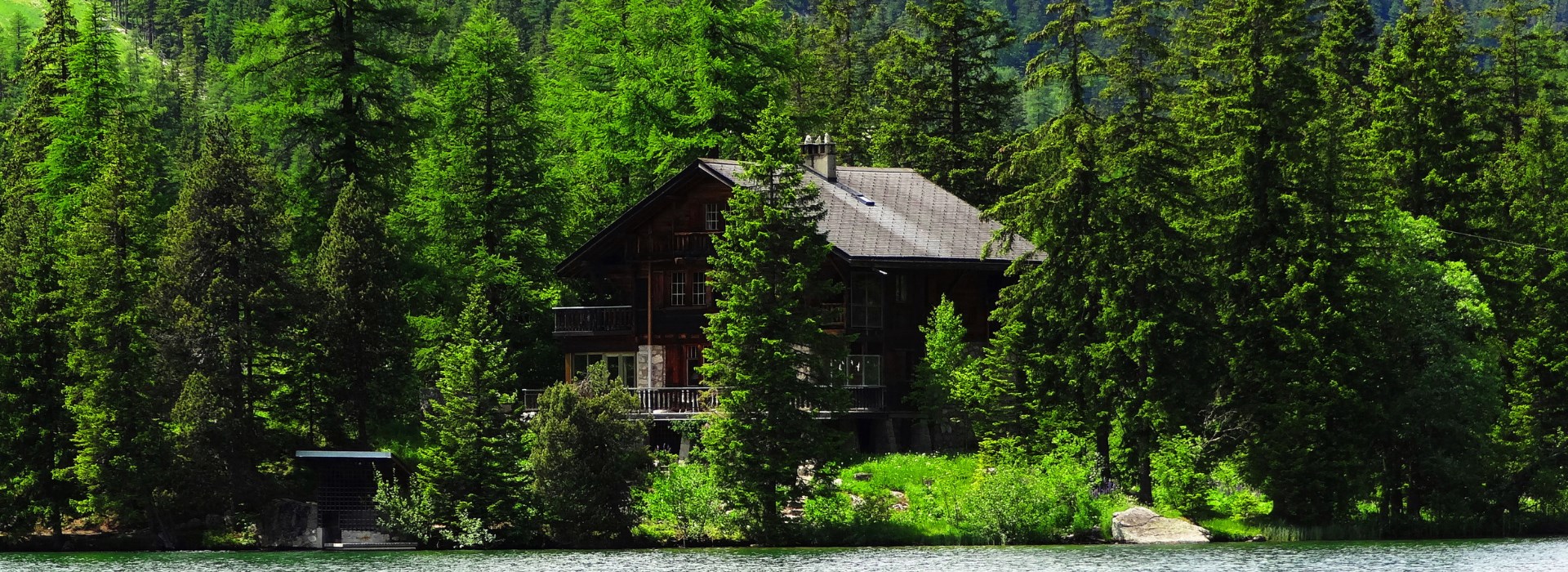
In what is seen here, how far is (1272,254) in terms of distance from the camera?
1951 inches

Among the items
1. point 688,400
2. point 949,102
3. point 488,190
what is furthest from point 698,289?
point 949,102

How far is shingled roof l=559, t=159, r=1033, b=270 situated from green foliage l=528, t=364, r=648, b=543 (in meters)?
10.3

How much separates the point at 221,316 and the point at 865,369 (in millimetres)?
18798

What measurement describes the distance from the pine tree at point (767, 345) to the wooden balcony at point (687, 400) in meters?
8.38

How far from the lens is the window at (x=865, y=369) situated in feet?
190

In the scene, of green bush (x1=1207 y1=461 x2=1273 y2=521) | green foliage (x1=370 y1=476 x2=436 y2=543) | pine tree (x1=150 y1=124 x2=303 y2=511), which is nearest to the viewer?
green foliage (x1=370 y1=476 x2=436 y2=543)

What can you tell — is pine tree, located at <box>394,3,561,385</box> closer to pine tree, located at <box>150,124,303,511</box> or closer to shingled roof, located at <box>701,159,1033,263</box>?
shingled roof, located at <box>701,159,1033,263</box>

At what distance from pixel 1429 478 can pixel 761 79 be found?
89.9 ft

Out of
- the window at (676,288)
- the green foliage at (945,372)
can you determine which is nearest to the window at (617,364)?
the window at (676,288)

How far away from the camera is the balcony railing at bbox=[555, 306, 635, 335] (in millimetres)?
60938

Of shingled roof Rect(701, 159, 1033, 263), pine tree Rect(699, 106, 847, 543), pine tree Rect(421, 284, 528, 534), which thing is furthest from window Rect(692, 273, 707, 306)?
pine tree Rect(421, 284, 528, 534)

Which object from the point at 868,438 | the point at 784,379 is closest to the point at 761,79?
the point at 868,438

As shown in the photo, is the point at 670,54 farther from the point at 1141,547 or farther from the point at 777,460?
the point at 1141,547

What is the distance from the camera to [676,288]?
60.1 metres
